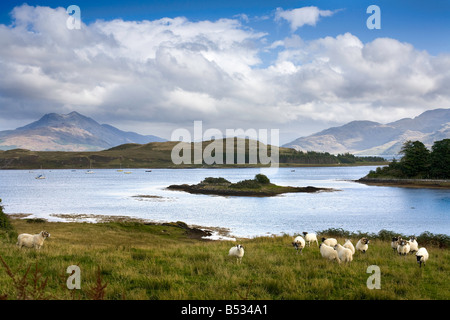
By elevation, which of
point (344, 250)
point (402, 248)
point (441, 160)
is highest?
point (441, 160)

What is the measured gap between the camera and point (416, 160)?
437 feet

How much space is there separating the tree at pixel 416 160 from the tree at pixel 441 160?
242 cm

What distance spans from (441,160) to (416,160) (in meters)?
9.30

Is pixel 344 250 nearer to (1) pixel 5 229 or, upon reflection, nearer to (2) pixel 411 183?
(1) pixel 5 229

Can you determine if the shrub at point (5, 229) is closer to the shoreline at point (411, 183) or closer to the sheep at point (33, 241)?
the sheep at point (33, 241)

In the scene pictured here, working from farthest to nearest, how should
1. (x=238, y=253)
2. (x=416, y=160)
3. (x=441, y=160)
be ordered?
(x=416, y=160) < (x=441, y=160) < (x=238, y=253)

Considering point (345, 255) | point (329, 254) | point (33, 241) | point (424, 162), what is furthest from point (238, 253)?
point (424, 162)

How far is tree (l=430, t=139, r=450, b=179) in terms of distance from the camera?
4874 inches

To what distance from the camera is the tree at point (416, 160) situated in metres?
131

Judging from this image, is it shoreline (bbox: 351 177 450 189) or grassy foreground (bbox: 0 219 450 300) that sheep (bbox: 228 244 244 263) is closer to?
grassy foreground (bbox: 0 219 450 300)

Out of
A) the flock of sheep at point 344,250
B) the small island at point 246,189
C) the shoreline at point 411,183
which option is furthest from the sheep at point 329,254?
the shoreline at point 411,183

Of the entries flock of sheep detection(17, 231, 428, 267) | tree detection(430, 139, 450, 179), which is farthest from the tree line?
flock of sheep detection(17, 231, 428, 267)
